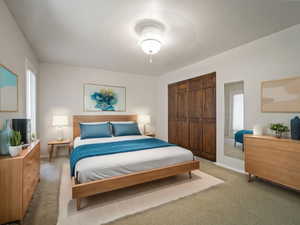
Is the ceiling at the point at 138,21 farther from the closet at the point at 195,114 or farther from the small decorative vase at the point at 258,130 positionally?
the small decorative vase at the point at 258,130

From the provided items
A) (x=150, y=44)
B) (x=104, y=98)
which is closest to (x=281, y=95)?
(x=150, y=44)

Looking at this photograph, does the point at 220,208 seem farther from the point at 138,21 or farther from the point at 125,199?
the point at 138,21

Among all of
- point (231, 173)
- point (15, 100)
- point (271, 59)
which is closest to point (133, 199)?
point (231, 173)

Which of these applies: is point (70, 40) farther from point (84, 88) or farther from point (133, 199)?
point (133, 199)

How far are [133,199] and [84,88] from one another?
11.2 feet

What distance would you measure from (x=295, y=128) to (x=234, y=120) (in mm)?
1083

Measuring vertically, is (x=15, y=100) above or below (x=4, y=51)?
below

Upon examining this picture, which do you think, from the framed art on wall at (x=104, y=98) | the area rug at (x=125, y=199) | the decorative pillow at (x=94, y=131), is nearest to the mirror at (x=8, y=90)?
the area rug at (x=125, y=199)

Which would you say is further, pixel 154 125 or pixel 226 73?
pixel 154 125

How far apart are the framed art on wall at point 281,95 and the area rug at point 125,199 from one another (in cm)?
158

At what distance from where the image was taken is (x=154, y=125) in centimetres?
549

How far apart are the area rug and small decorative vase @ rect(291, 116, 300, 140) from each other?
1296mm

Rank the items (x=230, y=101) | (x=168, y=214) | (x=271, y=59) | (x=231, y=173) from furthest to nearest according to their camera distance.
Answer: (x=230, y=101) < (x=231, y=173) < (x=271, y=59) < (x=168, y=214)

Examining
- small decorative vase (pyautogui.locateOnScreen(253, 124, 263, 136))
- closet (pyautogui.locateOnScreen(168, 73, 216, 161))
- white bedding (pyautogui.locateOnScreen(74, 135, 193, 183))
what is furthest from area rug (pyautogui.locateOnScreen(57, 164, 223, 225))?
closet (pyautogui.locateOnScreen(168, 73, 216, 161))
